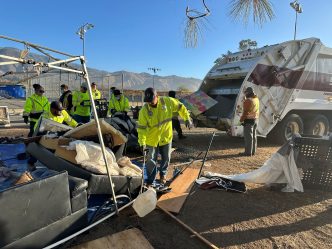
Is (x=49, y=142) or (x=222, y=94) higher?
(x=222, y=94)

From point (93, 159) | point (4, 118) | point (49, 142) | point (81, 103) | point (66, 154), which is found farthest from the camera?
point (4, 118)

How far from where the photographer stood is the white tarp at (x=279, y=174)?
4652 mm

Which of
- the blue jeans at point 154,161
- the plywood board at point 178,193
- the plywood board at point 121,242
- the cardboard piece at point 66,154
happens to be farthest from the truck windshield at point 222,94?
the plywood board at point 121,242

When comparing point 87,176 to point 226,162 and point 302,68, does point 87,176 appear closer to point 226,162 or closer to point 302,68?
point 226,162

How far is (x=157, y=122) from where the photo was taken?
448cm

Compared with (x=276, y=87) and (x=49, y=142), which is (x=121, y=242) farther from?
(x=276, y=87)

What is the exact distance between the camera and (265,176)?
15.7ft

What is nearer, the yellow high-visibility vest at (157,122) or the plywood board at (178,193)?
the plywood board at (178,193)

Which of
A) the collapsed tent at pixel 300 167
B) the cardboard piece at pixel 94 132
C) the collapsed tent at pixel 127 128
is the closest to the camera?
the cardboard piece at pixel 94 132

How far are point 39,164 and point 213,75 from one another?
5.85m

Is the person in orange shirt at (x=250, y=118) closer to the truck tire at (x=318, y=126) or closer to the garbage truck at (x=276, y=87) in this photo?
the garbage truck at (x=276, y=87)

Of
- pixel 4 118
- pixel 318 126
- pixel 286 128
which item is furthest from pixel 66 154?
pixel 4 118

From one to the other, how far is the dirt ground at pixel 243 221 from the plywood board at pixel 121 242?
17 cm

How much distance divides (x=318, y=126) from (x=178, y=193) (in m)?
6.49
